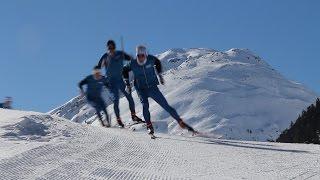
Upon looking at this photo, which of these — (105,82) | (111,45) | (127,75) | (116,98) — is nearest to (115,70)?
(111,45)

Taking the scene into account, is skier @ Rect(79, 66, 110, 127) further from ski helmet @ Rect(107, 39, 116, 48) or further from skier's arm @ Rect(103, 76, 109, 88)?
ski helmet @ Rect(107, 39, 116, 48)

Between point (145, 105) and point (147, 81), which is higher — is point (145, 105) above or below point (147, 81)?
below

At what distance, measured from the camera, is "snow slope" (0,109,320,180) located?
7.34m

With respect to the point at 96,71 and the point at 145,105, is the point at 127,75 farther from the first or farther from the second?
the point at 96,71

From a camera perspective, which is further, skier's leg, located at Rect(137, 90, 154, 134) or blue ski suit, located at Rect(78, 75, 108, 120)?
blue ski suit, located at Rect(78, 75, 108, 120)

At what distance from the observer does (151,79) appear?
13.8 m

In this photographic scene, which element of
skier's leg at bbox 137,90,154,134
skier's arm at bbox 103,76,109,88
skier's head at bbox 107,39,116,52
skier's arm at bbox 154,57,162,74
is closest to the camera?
skier's leg at bbox 137,90,154,134

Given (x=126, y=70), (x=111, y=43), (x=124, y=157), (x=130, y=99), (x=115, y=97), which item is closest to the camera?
(x=124, y=157)

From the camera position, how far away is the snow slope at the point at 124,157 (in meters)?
7.34

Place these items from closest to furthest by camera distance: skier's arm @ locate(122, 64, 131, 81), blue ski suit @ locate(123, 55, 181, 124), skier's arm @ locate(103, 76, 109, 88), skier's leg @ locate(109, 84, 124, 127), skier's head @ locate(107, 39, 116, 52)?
blue ski suit @ locate(123, 55, 181, 124)
skier's arm @ locate(122, 64, 131, 81)
skier's head @ locate(107, 39, 116, 52)
skier's leg @ locate(109, 84, 124, 127)
skier's arm @ locate(103, 76, 109, 88)

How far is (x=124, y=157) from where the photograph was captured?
901 centimetres

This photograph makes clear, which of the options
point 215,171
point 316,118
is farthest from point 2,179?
point 316,118

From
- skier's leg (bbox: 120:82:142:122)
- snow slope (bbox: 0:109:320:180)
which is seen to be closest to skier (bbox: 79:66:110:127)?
skier's leg (bbox: 120:82:142:122)

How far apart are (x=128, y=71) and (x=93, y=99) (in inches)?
149
